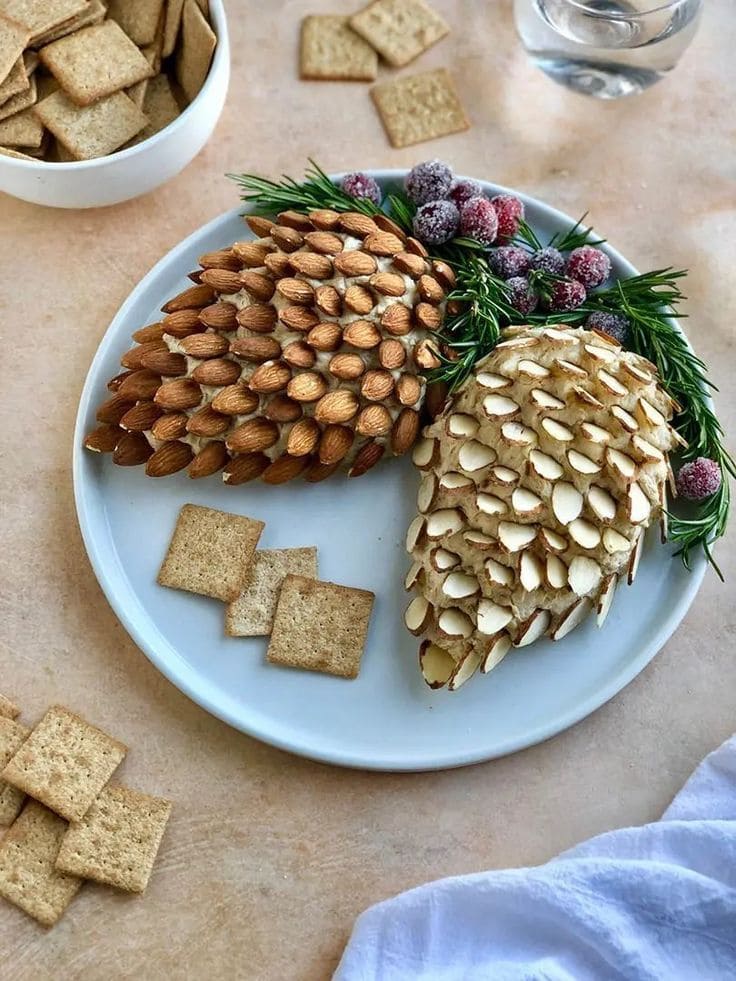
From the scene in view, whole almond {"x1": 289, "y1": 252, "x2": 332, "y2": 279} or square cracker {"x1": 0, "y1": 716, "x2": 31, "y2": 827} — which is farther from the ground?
whole almond {"x1": 289, "y1": 252, "x2": 332, "y2": 279}

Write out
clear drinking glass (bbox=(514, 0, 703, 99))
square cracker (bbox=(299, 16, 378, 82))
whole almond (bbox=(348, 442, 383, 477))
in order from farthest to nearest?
square cracker (bbox=(299, 16, 378, 82))
clear drinking glass (bbox=(514, 0, 703, 99))
whole almond (bbox=(348, 442, 383, 477))

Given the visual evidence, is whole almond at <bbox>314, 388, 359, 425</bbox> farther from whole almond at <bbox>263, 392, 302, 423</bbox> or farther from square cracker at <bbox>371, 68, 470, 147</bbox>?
square cracker at <bbox>371, 68, 470, 147</bbox>

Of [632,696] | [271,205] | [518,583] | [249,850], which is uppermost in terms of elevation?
[271,205]

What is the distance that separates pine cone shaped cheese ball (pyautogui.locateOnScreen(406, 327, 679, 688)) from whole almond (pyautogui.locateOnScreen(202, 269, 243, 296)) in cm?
23

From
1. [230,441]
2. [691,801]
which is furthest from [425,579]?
[691,801]

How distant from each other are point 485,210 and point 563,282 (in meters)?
0.10

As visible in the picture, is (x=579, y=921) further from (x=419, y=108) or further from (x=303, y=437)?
(x=419, y=108)

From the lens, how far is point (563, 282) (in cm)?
105

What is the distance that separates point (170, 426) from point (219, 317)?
0.36 feet

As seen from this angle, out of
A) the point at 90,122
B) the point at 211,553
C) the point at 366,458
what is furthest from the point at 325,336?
the point at 90,122

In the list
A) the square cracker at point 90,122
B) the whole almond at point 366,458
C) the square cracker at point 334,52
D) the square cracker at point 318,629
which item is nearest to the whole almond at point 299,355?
the whole almond at point 366,458

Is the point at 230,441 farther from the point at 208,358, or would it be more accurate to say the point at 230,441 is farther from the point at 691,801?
the point at 691,801

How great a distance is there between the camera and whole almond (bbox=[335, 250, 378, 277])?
3.20 feet

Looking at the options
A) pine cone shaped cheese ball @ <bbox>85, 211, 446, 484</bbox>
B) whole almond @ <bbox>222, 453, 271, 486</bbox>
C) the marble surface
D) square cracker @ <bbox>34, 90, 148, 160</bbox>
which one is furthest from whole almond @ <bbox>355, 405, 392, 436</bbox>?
square cracker @ <bbox>34, 90, 148, 160</bbox>
